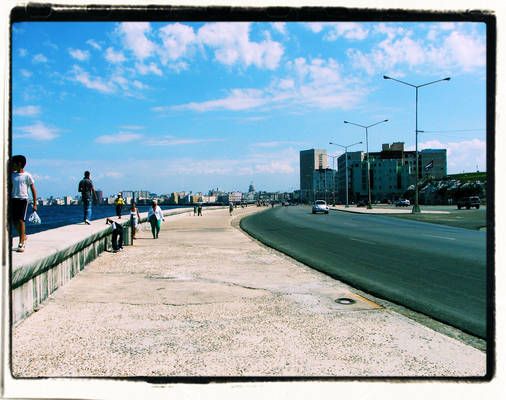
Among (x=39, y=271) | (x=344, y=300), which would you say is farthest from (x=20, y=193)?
(x=344, y=300)

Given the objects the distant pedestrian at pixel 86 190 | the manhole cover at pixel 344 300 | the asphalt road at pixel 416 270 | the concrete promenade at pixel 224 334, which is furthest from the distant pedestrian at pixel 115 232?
the manhole cover at pixel 344 300

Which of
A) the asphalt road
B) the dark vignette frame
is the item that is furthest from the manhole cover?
the dark vignette frame

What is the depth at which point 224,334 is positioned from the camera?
479cm

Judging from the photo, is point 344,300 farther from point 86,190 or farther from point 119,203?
point 119,203

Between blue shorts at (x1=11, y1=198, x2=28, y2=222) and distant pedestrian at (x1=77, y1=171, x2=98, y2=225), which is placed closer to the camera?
blue shorts at (x1=11, y1=198, x2=28, y2=222)

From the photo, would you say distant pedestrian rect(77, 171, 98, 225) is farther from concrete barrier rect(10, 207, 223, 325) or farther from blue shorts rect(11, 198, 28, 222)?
blue shorts rect(11, 198, 28, 222)

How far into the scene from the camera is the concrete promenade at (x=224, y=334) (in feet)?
12.4

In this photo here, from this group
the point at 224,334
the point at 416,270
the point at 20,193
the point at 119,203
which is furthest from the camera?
the point at 119,203

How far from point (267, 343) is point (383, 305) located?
268 centimetres

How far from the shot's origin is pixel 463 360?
4.00 m

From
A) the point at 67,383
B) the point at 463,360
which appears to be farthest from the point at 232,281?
the point at 67,383

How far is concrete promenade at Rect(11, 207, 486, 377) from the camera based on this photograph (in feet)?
12.4

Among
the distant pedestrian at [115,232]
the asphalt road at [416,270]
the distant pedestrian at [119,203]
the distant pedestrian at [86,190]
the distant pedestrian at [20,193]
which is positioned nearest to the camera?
the asphalt road at [416,270]

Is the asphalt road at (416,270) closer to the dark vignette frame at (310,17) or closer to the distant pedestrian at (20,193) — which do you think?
the dark vignette frame at (310,17)
